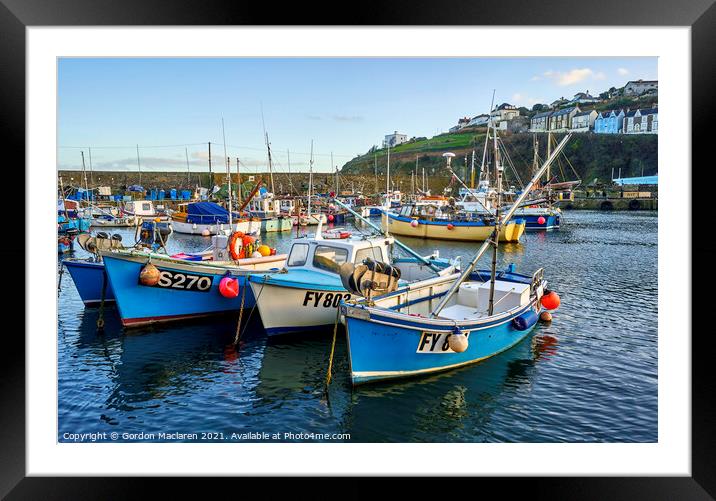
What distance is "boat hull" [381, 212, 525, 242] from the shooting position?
30281mm

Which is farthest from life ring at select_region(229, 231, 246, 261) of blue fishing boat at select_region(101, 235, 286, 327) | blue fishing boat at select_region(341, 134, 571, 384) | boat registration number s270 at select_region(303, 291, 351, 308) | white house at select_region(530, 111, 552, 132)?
white house at select_region(530, 111, 552, 132)

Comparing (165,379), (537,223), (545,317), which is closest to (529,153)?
(537,223)

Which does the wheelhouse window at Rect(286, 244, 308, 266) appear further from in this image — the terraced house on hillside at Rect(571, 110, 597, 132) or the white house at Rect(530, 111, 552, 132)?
the white house at Rect(530, 111, 552, 132)

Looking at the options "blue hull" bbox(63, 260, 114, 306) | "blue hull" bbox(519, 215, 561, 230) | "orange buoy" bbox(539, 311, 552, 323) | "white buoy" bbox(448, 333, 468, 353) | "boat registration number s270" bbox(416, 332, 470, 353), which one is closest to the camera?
"white buoy" bbox(448, 333, 468, 353)

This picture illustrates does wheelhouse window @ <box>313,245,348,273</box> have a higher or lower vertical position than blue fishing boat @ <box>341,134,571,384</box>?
higher

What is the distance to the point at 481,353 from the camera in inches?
361

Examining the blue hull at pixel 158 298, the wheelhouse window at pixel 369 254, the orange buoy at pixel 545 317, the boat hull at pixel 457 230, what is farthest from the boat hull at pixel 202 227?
the orange buoy at pixel 545 317

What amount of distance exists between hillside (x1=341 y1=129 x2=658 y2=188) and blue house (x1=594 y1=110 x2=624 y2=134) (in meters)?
0.97

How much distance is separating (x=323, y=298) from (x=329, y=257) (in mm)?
1108

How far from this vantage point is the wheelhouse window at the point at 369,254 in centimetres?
1093
